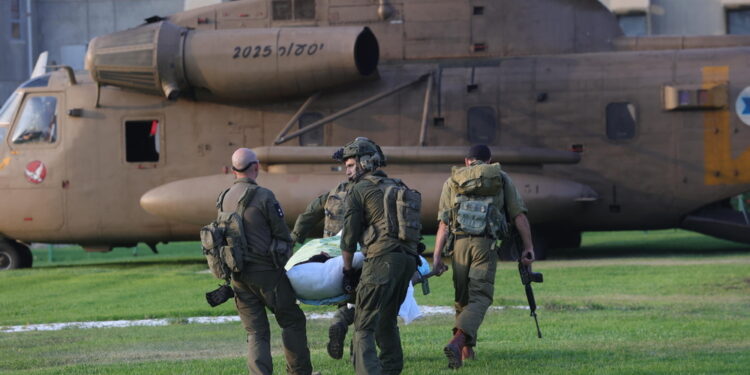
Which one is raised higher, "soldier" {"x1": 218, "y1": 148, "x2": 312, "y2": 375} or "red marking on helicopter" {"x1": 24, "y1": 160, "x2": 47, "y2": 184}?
"red marking on helicopter" {"x1": 24, "y1": 160, "x2": 47, "y2": 184}

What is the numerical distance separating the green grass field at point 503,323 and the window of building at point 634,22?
85.6 ft

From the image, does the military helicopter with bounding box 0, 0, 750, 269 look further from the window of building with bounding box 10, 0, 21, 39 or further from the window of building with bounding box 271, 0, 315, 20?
the window of building with bounding box 10, 0, 21, 39

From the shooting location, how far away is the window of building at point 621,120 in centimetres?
2064

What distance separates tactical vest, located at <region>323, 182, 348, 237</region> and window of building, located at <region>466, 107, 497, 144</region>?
394 inches

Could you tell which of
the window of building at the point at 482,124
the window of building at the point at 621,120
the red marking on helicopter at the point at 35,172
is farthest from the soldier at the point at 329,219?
Answer: the red marking on helicopter at the point at 35,172

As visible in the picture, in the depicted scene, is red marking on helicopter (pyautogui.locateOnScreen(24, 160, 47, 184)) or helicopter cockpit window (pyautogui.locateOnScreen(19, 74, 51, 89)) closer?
red marking on helicopter (pyautogui.locateOnScreen(24, 160, 47, 184))

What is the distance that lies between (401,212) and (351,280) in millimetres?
759

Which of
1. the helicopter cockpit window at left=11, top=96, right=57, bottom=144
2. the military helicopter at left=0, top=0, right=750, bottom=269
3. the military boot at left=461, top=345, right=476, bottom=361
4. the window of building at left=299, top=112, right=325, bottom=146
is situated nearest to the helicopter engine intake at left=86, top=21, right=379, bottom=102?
the military helicopter at left=0, top=0, right=750, bottom=269

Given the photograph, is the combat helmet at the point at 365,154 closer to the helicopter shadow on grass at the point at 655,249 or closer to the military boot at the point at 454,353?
the military boot at the point at 454,353

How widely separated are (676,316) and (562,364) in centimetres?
372

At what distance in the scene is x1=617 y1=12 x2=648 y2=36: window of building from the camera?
152 feet

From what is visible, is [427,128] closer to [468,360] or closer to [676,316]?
[676,316]

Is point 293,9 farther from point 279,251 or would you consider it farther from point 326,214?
point 279,251

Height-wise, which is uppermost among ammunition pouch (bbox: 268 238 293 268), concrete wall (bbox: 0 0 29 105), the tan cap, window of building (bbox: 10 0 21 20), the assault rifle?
window of building (bbox: 10 0 21 20)
